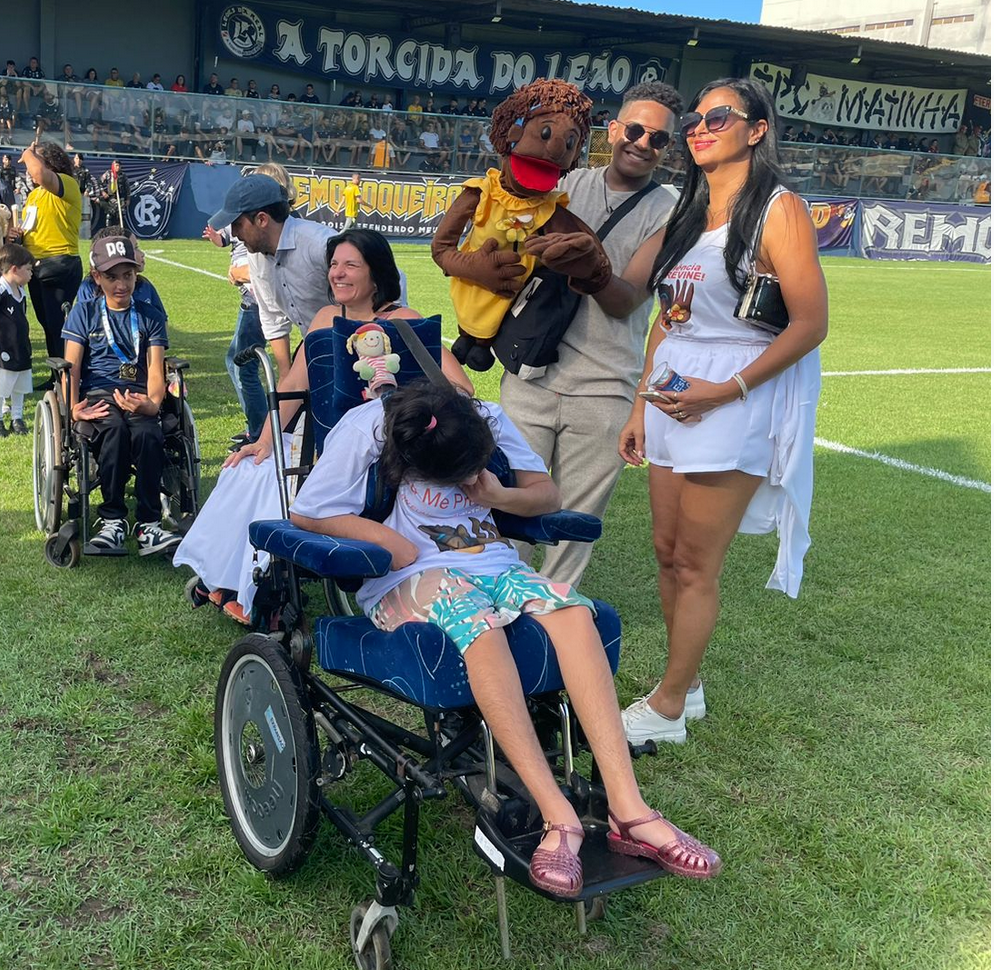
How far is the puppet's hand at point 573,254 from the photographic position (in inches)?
119

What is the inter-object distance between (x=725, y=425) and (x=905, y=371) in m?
8.44

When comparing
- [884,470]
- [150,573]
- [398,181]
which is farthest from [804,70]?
[150,573]

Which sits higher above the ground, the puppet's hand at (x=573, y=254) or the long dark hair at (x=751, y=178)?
the long dark hair at (x=751, y=178)

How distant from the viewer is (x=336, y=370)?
3.03 meters

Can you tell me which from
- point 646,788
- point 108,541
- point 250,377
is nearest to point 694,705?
point 646,788

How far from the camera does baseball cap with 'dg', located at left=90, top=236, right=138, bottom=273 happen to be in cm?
452

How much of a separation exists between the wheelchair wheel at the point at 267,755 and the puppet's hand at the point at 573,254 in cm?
135

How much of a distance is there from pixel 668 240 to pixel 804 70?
35.9 meters

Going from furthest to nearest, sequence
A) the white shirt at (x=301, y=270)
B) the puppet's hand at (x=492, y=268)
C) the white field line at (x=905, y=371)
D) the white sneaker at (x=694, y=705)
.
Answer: the white field line at (x=905, y=371) < the white shirt at (x=301, y=270) < the white sneaker at (x=694, y=705) < the puppet's hand at (x=492, y=268)

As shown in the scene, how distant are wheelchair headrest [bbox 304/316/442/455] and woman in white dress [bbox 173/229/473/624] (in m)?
0.29

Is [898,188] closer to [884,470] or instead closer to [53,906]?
[884,470]

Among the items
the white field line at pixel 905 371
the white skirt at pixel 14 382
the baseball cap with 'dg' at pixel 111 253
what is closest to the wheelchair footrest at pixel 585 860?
the baseball cap with 'dg' at pixel 111 253

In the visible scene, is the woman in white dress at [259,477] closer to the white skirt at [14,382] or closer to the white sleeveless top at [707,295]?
the white sleeveless top at [707,295]

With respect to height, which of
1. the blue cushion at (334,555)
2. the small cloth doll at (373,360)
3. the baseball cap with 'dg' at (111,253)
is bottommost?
the blue cushion at (334,555)
